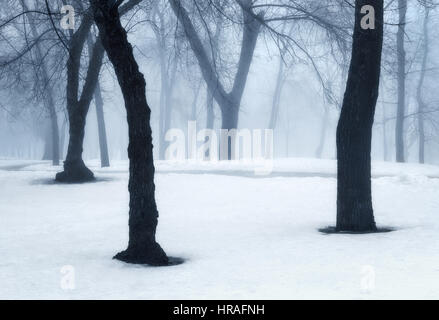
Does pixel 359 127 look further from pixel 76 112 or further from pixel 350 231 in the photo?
pixel 76 112

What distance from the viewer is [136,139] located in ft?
23.2

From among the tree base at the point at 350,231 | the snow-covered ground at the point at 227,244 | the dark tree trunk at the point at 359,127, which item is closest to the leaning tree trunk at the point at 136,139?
the snow-covered ground at the point at 227,244

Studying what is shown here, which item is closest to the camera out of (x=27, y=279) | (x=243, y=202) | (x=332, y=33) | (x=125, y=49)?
(x=27, y=279)

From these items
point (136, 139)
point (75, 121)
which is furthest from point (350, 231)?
point (75, 121)

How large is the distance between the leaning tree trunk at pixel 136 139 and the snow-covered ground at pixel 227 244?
0.38 metres

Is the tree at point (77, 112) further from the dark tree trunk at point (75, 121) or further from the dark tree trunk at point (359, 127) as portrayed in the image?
the dark tree trunk at point (359, 127)

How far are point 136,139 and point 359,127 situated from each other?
369 cm

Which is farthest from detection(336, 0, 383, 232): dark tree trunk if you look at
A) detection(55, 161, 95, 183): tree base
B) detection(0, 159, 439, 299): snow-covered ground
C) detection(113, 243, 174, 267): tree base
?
detection(55, 161, 95, 183): tree base

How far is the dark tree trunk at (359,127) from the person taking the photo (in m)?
8.63

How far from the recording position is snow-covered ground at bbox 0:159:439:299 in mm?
5809
